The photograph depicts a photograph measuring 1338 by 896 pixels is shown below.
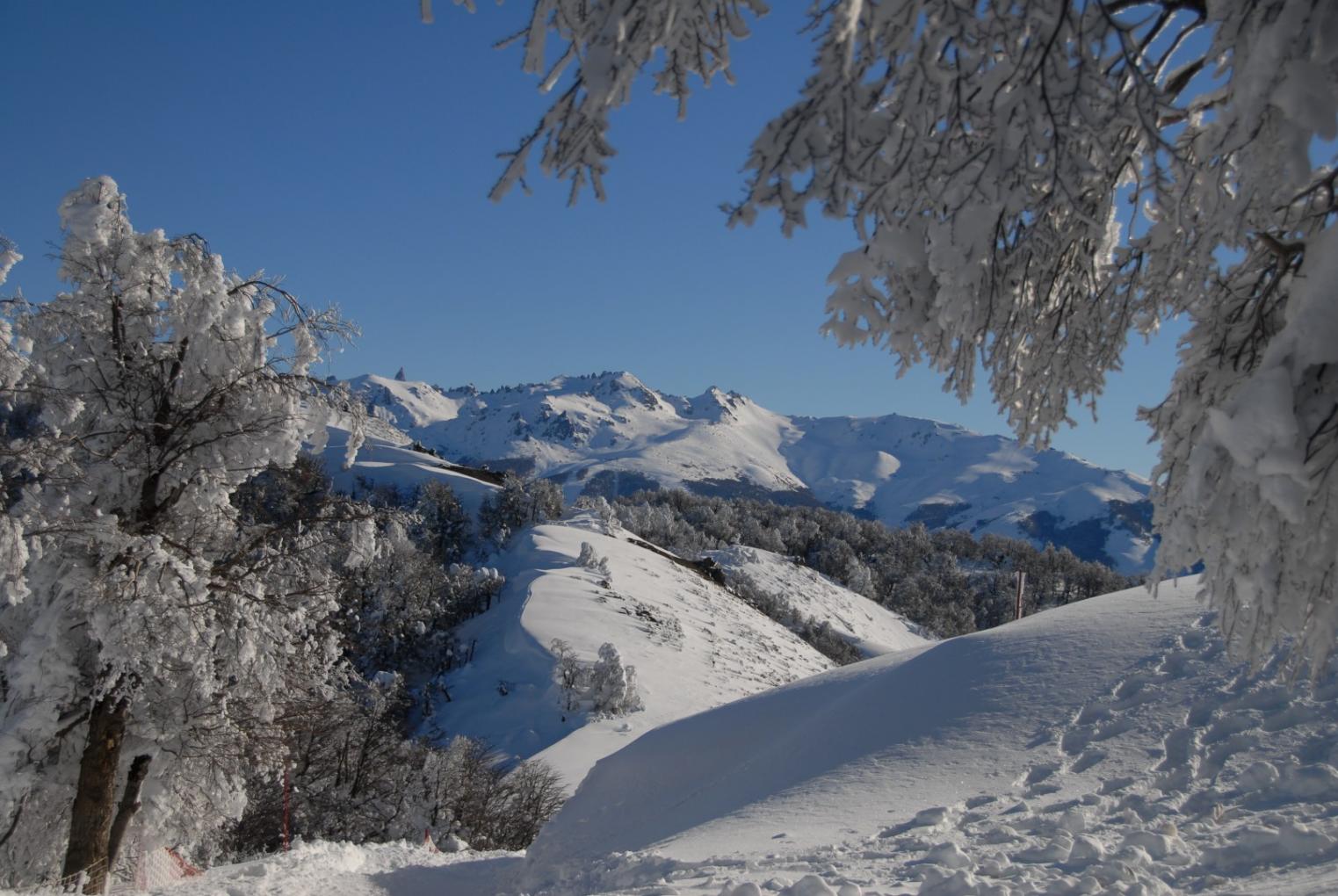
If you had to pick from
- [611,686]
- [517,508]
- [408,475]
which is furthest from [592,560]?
[408,475]

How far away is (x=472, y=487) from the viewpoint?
9012 centimetres

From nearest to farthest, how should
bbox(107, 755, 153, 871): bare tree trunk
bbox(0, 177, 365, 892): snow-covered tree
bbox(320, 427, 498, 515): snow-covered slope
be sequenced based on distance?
bbox(0, 177, 365, 892): snow-covered tree → bbox(107, 755, 153, 871): bare tree trunk → bbox(320, 427, 498, 515): snow-covered slope

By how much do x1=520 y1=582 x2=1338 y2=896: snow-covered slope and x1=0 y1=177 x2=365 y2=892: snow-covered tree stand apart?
3392 millimetres

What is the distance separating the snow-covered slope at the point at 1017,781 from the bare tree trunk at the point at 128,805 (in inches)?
141

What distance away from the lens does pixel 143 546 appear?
5727 mm

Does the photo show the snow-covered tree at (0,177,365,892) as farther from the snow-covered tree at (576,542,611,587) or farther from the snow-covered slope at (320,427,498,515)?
the snow-covered slope at (320,427,498,515)

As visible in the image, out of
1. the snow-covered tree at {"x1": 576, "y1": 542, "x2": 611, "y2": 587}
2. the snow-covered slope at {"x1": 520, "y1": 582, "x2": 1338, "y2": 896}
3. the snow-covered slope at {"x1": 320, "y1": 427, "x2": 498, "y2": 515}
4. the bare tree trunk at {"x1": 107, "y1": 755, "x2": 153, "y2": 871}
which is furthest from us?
the snow-covered slope at {"x1": 320, "y1": 427, "x2": 498, "y2": 515}

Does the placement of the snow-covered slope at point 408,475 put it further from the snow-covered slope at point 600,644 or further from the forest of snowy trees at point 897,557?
the forest of snowy trees at point 897,557

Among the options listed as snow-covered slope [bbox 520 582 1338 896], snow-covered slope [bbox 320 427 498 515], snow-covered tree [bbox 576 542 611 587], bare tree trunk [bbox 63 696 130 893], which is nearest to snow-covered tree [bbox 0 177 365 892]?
bare tree trunk [bbox 63 696 130 893]

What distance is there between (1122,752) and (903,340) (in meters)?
4.41

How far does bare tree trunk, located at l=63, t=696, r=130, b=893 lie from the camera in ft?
19.7

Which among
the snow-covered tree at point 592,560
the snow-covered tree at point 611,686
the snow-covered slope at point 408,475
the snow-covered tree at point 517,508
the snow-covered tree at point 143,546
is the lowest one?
the snow-covered tree at point 611,686

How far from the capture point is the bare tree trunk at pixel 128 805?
661 cm

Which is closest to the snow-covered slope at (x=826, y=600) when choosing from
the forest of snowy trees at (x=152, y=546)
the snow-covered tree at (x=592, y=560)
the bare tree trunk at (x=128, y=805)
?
the snow-covered tree at (x=592, y=560)
